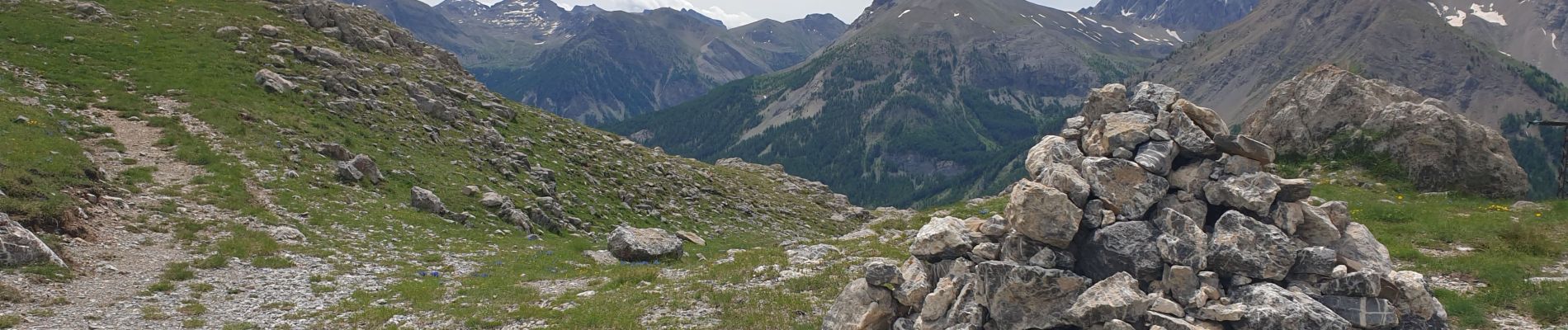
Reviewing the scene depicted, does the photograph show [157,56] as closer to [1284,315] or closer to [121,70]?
[121,70]

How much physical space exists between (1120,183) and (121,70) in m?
57.6

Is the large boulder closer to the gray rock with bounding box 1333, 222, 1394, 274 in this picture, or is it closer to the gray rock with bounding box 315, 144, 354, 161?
the gray rock with bounding box 315, 144, 354, 161

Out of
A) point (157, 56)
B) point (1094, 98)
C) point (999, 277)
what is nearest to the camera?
point (999, 277)

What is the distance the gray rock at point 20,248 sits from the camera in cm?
2058

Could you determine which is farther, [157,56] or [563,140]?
[563,140]

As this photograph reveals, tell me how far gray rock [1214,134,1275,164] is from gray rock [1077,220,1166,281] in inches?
118

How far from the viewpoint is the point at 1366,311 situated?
1424cm

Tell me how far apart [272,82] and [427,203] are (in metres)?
19.3

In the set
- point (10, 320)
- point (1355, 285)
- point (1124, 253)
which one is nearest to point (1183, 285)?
point (1124, 253)

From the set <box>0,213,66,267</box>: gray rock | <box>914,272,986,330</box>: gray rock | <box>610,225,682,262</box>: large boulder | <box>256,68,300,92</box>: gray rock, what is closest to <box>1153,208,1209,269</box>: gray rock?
<box>914,272,986,330</box>: gray rock

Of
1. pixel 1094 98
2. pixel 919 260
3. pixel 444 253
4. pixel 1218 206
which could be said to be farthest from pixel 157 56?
pixel 1218 206

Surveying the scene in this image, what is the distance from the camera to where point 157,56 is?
4784cm

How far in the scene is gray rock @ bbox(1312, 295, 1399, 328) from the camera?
46.4 feet

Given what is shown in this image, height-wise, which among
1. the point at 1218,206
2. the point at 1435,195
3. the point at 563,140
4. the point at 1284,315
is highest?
the point at 1218,206
